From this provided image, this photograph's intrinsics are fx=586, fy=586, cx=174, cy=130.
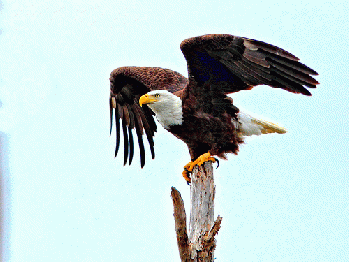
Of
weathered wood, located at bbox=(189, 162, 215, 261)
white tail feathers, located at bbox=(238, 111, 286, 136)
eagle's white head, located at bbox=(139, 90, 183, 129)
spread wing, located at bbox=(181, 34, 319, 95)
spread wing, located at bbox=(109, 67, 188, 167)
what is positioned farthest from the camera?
spread wing, located at bbox=(109, 67, 188, 167)

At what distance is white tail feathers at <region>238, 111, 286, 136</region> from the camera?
6.79 m

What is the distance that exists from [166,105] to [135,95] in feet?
4.83

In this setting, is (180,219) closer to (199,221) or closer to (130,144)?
(199,221)

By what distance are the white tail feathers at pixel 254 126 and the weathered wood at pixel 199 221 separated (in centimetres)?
102

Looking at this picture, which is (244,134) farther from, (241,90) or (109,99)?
(109,99)

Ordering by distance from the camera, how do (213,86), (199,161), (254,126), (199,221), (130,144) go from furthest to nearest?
(130,144), (254,126), (213,86), (199,161), (199,221)

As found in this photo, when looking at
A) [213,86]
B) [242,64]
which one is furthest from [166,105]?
[242,64]

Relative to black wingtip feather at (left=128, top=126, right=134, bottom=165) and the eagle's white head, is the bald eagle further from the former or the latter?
black wingtip feather at (left=128, top=126, right=134, bottom=165)

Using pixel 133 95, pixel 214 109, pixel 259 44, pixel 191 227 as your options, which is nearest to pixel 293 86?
pixel 259 44

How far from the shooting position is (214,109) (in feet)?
21.5

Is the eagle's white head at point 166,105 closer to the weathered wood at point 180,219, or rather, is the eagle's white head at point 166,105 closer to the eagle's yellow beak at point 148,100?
the eagle's yellow beak at point 148,100

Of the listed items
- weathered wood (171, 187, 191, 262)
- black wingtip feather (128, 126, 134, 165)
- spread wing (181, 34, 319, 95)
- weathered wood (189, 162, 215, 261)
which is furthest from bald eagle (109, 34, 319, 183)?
weathered wood (171, 187, 191, 262)

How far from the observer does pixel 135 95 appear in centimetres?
793

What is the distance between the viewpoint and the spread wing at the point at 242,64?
5.77 metres
